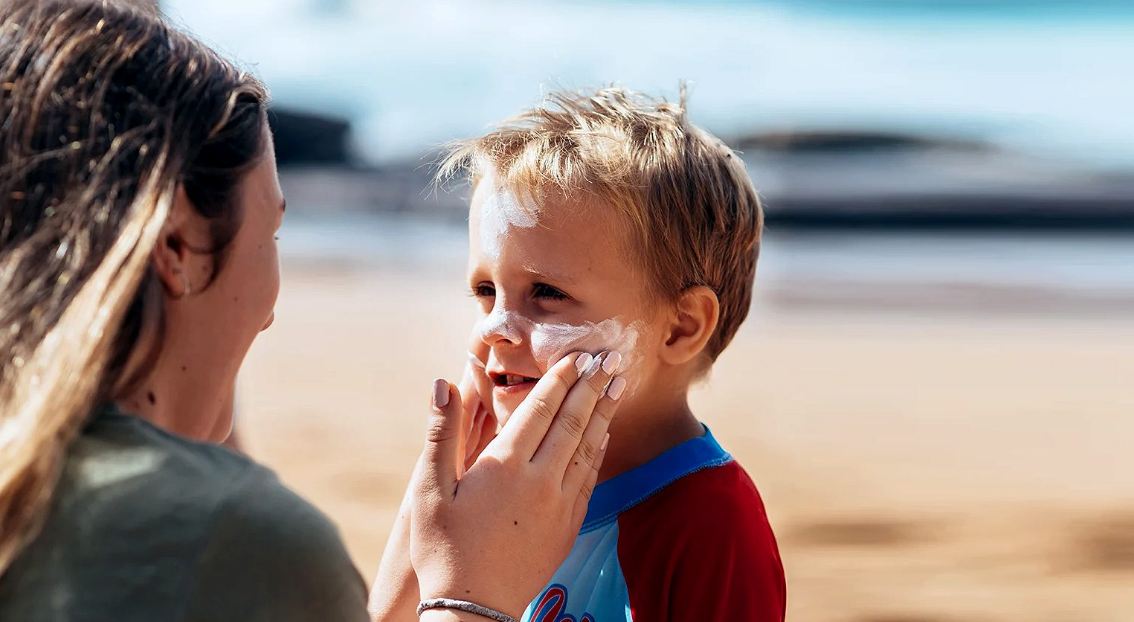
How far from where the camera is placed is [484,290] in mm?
3027

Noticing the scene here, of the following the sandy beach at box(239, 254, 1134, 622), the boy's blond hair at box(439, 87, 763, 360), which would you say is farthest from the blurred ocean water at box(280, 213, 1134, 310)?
the boy's blond hair at box(439, 87, 763, 360)

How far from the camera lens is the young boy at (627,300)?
8.82ft

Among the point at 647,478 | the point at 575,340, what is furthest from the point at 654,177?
the point at 647,478

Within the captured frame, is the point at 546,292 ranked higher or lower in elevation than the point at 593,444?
higher

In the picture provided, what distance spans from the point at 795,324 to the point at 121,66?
47.8 ft

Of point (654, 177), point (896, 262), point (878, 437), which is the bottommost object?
point (878, 437)

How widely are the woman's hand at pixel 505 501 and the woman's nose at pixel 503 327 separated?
378 millimetres

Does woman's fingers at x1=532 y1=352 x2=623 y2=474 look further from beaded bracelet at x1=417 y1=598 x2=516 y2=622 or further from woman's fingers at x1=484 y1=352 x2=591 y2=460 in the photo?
beaded bracelet at x1=417 y1=598 x2=516 y2=622

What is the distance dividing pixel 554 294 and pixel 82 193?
129cm

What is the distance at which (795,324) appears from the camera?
16.0 meters

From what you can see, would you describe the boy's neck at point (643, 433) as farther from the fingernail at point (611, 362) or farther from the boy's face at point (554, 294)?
the fingernail at point (611, 362)

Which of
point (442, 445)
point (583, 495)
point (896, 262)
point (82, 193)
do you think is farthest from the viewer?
point (896, 262)

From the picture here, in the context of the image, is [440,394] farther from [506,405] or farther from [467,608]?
[506,405]

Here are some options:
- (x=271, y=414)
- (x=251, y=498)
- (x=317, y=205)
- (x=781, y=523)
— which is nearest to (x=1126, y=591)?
(x=781, y=523)
